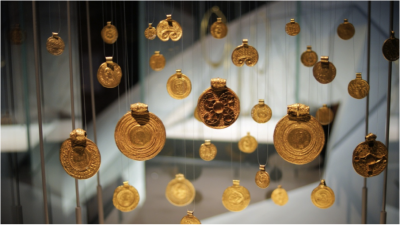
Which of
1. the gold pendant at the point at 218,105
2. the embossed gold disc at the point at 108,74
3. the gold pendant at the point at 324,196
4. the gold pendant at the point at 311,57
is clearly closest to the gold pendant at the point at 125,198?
the embossed gold disc at the point at 108,74

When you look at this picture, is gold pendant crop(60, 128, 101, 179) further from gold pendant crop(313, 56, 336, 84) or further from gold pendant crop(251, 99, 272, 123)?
gold pendant crop(313, 56, 336, 84)

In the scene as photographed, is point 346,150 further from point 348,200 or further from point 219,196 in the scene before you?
point 219,196

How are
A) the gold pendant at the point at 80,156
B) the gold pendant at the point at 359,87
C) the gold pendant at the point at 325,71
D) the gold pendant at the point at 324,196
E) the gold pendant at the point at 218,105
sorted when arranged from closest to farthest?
the gold pendant at the point at 80,156
the gold pendant at the point at 218,105
the gold pendant at the point at 359,87
the gold pendant at the point at 324,196
the gold pendant at the point at 325,71

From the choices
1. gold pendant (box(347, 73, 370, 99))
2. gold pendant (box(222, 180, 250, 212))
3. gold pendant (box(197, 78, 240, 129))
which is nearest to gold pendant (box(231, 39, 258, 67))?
gold pendant (box(197, 78, 240, 129))

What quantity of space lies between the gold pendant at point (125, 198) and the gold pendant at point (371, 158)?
417 centimetres

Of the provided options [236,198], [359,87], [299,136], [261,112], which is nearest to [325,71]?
[359,87]

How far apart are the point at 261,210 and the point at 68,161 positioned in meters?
5.60

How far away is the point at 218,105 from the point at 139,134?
1218mm

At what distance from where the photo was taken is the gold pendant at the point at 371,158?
525 centimetres

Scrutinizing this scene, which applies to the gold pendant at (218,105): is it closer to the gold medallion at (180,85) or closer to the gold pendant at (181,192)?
the gold medallion at (180,85)

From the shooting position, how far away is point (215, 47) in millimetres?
8961

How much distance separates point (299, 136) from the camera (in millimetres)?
5098

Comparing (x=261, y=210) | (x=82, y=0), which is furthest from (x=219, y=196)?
(x=82, y=0)

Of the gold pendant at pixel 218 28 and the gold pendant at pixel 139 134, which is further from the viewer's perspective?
the gold pendant at pixel 218 28
